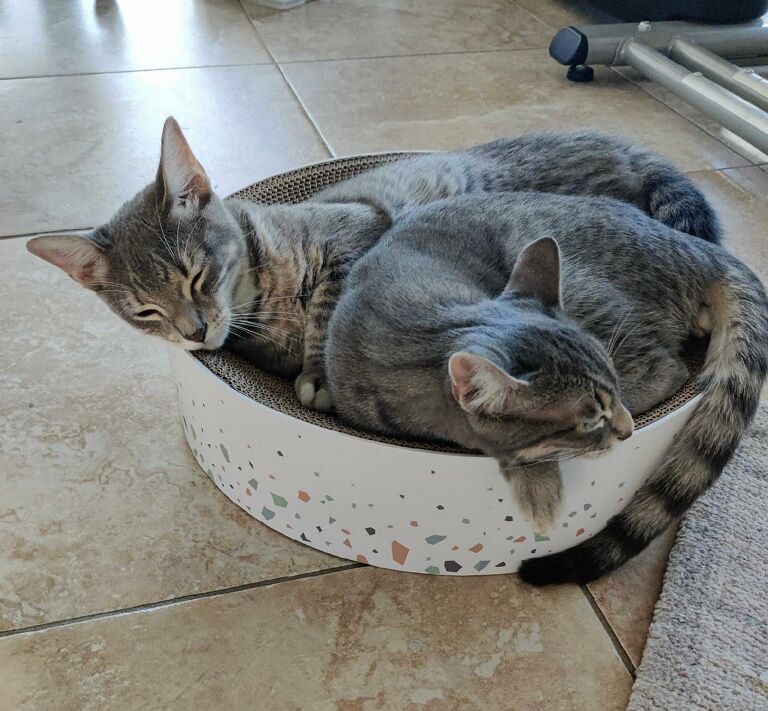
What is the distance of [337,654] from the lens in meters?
1.21

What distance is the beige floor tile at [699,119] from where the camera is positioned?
2.55m

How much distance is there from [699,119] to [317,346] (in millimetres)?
1930

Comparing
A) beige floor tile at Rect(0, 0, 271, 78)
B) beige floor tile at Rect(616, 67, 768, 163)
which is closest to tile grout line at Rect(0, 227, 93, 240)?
beige floor tile at Rect(0, 0, 271, 78)

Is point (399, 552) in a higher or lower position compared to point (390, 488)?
lower

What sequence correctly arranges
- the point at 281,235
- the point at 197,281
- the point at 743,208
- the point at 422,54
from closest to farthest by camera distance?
the point at 197,281 < the point at 281,235 < the point at 743,208 < the point at 422,54

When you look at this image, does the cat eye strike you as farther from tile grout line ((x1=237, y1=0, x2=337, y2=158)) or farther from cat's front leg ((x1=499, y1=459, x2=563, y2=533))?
tile grout line ((x1=237, y1=0, x2=337, y2=158))

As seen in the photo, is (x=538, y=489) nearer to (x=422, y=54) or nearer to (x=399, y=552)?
(x=399, y=552)

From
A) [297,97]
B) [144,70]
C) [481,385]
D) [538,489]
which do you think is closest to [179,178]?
[481,385]

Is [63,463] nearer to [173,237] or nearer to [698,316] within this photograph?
[173,237]

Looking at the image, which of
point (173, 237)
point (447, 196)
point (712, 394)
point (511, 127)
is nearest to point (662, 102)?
point (511, 127)

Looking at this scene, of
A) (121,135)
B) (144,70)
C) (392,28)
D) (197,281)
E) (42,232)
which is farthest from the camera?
(392,28)

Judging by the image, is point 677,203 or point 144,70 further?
point 144,70

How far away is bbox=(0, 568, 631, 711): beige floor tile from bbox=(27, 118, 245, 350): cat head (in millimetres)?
455

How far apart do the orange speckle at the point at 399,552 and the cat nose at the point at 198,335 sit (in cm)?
46
